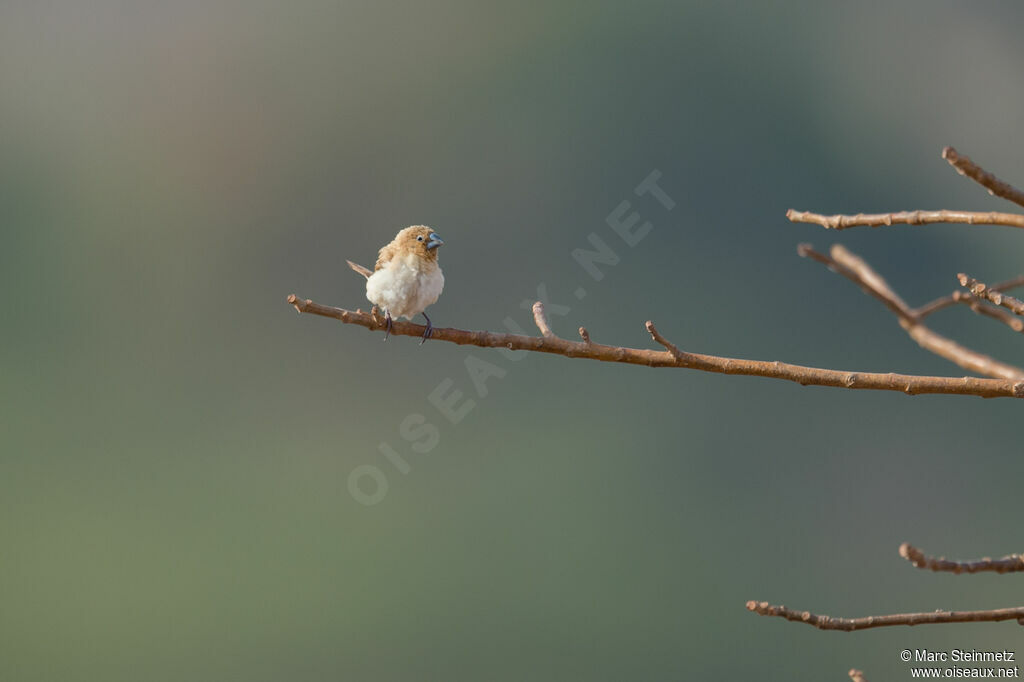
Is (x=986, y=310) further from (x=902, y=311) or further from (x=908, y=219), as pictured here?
(x=908, y=219)

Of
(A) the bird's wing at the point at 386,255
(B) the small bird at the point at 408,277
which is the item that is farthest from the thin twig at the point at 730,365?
(A) the bird's wing at the point at 386,255

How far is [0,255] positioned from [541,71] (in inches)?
929

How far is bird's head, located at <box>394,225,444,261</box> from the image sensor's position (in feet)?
15.1

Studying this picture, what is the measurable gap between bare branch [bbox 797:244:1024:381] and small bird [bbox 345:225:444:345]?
10.9ft

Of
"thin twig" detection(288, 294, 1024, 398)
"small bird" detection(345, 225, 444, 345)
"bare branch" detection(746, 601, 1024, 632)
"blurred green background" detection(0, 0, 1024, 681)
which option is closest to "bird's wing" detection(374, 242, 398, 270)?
"small bird" detection(345, 225, 444, 345)

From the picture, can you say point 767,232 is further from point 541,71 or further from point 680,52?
point 541,71

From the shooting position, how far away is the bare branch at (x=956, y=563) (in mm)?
1144

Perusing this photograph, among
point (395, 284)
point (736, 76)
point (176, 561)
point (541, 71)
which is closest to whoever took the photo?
point (395, 284)

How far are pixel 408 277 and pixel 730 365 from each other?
8.78 feet

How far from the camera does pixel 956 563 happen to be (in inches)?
46.3

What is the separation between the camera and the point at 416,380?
44.2 metres

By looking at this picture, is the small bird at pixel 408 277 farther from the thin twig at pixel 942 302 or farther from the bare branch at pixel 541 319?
the thin twig at pixel 942 302


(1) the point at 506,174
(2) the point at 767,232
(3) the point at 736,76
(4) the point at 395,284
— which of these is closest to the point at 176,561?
(1) the point at 506,174

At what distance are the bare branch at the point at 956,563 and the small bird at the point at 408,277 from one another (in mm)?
3294
